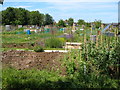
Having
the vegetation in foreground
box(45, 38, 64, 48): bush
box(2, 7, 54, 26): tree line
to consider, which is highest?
box(2, 7, 54, 26): tree line

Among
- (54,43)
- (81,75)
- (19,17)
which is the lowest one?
(81,75)

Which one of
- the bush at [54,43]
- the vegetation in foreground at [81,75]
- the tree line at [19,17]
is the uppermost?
the tree line at [19,17]

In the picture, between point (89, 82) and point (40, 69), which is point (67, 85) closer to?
point (89, 82)

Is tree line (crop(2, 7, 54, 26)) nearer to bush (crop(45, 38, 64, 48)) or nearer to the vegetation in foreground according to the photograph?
bush (crop(45, 38, 64, 48))

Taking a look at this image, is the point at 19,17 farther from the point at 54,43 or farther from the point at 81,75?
the point at 81,75

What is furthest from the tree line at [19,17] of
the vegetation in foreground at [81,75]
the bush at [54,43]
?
the vegetation in foreground at [81,75]

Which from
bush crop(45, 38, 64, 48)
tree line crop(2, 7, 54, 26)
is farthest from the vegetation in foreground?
tree line crop(2, 7, 54, 26)

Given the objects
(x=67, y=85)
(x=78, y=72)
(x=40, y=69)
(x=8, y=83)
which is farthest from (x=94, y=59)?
(x=8, y=83)

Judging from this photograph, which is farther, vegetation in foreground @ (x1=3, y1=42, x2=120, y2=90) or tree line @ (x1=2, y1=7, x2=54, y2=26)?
tree line @ (x1=2, y1=7, x2=54, y2=26)

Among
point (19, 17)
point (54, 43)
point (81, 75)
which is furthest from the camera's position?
point (19, 17)

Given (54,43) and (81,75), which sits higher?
(54,43)

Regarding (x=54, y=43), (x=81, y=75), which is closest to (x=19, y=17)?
(x=54, y=43)

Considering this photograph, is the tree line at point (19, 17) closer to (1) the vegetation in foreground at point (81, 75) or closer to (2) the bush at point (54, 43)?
(2) the bush at point (54, 43)

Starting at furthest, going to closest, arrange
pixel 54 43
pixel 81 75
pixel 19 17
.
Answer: pixel 19 17 < pixel 54 43 < pixel 81 75
